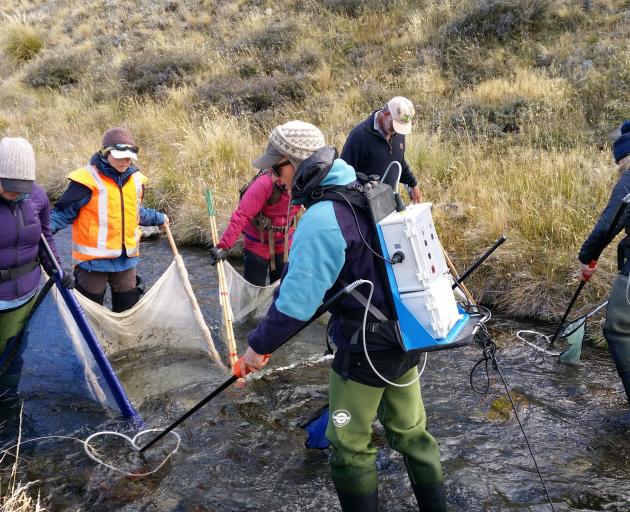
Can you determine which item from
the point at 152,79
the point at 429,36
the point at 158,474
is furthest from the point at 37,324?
the point at 152,79

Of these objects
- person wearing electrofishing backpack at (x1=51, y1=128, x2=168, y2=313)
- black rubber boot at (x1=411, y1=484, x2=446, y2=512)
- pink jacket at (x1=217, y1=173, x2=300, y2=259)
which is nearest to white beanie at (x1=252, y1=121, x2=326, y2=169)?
black rubber boot at (x1=411, y1=484, x2=446, y2=512)

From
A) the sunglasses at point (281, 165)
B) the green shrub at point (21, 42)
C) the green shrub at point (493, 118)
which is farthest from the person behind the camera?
the green shrub at point (21, 42)

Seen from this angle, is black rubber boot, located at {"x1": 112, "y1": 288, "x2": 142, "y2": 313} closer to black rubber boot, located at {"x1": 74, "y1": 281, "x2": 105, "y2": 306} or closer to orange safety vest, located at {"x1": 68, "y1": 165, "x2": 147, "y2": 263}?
black rubber boot, located at {"x1": 74, "y1": 281, "x2": 105, "y2": 306}

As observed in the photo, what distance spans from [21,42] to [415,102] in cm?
1655

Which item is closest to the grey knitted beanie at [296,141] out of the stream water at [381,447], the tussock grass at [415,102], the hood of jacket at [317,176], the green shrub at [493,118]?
the hood of jacket at [317,176]

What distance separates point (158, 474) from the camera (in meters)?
4.07

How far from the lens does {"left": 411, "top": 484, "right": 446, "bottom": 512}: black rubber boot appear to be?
3178 mm

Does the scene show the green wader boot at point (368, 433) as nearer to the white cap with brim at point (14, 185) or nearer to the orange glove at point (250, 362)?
the orange glove at point (250, 362)

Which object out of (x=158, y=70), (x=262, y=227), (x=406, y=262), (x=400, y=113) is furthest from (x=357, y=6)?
(x=406, y=262)

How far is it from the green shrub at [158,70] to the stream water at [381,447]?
11950 mm

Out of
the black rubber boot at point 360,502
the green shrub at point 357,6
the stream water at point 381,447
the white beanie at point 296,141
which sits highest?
the white beanie at point 296,141

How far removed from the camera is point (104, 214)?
5.14 m

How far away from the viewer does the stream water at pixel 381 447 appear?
3805 millimetres

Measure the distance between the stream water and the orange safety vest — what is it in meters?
0.98
